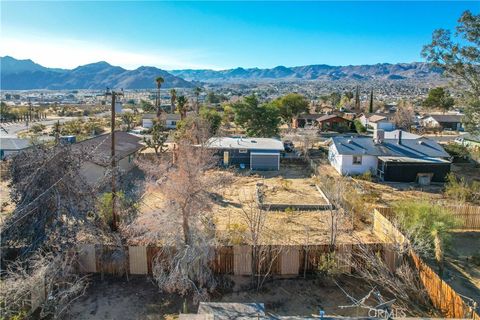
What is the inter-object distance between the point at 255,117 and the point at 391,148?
54.8 ft

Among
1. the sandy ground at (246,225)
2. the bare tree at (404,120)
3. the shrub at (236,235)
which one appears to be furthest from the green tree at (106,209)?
the bare tree at (404,120)

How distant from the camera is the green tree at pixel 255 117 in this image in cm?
4144

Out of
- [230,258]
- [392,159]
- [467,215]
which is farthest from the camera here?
[392,159]

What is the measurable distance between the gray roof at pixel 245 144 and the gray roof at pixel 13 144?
1609cm

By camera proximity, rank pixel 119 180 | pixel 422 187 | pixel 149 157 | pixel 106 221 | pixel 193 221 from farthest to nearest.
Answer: pixel 149 157, pixel 422 187, pixel 119 180, pixel 106 221, pixel 193 221

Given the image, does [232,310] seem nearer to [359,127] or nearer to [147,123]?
[359,127]

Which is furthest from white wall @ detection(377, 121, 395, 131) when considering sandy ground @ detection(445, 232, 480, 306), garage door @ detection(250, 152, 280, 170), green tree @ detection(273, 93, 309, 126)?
sandy ground @ detection(445, 232, 480, 306)

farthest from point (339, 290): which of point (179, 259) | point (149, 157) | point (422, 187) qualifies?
point (149, 157)

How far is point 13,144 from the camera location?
31.1 m

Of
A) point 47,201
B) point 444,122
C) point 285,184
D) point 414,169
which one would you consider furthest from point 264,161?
point 444,122

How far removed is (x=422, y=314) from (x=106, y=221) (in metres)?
13.1

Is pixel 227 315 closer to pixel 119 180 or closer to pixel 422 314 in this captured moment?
pixel 422 314

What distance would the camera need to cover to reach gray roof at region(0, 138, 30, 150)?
1181 inches

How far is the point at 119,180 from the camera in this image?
17984mm
